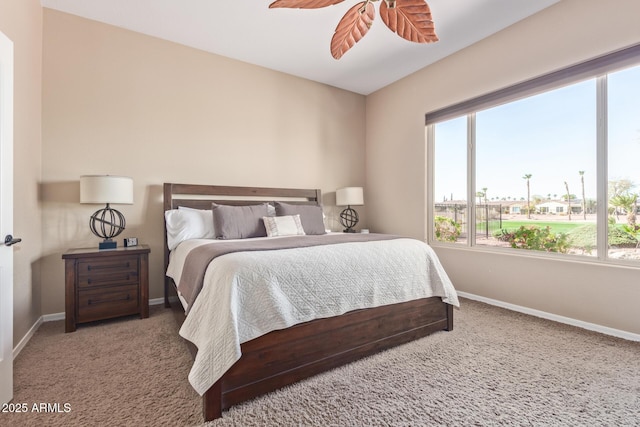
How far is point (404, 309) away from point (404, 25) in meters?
2.08

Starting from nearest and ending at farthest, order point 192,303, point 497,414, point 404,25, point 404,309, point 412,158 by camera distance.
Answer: point 497,414, point 192,303, point 404,25, point 404,309, point 412,158

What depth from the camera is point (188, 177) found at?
349 cm

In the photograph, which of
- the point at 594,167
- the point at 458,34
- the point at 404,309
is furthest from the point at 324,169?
the point at 594,167

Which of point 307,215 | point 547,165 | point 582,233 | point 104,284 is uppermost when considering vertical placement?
point 547,165

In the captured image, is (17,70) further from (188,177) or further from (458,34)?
(458,34)

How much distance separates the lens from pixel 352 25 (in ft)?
7.16

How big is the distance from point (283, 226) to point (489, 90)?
2.73 metres

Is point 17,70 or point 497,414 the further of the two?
point 17,70

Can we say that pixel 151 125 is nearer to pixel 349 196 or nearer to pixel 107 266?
pixel 107 266

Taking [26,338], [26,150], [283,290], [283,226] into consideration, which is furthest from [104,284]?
[283,290]

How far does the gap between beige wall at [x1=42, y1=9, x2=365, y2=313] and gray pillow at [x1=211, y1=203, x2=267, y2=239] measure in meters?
0.72

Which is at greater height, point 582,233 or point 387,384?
point 582,233

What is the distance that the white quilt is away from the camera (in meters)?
1.50

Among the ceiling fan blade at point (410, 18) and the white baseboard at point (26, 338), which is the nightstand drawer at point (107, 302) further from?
the ceiling fan blade at point (410, 18)
